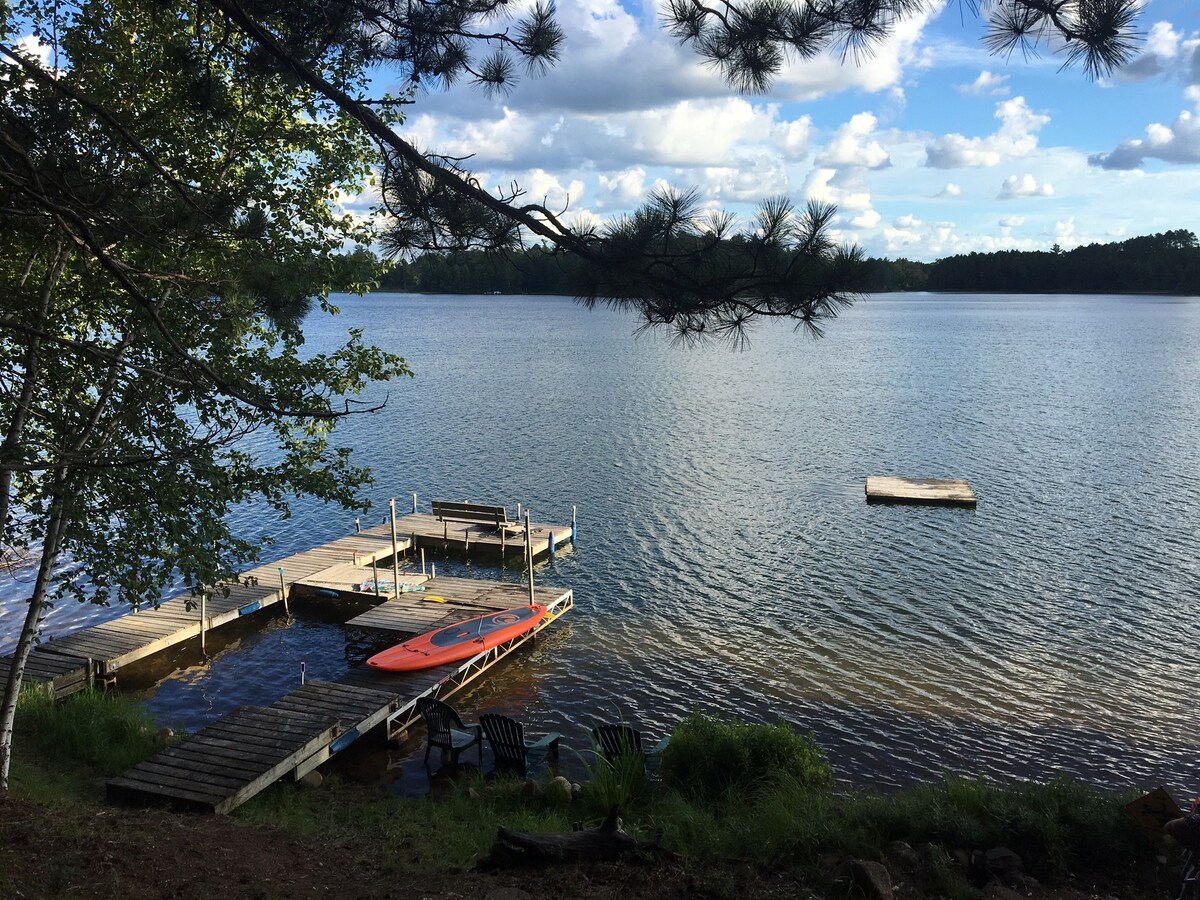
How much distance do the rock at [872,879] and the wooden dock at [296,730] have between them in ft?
23.9

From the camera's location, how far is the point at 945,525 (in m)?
25.9

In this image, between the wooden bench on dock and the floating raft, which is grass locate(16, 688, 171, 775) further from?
the floating raft

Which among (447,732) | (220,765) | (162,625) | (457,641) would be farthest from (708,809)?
(162,625)

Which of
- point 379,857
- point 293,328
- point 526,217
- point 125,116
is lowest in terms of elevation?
point 379,857

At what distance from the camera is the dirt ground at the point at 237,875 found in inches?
283

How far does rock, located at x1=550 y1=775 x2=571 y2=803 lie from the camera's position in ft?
37.4

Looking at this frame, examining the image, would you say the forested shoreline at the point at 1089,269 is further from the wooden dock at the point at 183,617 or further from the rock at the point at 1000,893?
the rock at the point at 1000,893

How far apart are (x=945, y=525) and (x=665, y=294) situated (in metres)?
21.4

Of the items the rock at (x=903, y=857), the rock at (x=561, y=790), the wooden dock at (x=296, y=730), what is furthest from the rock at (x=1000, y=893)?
the wooden dock at (x=296, y=730)

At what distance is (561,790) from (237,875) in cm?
457

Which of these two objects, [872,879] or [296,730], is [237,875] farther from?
[872,879]

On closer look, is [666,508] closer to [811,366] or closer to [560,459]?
[560,459]

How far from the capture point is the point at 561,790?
11414 mm

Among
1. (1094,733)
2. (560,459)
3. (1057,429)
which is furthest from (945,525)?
(1057,429)
